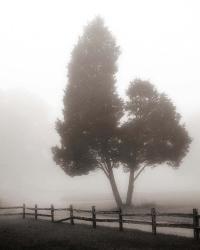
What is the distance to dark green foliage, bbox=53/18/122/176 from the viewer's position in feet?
117

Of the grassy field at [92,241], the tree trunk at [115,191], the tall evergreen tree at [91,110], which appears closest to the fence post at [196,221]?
the grassy field at [92,241]

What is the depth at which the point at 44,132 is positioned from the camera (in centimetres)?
8200

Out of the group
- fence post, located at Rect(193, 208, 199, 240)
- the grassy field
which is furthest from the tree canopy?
fence post, located at Rect(193, 208, 199, 240)

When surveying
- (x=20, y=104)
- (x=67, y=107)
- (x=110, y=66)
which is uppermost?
(x=20, y=104)

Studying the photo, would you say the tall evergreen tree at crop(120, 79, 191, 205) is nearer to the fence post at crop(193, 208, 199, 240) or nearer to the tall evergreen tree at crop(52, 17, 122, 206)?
the tall evergreen tree at crop(52, 17, 122, 206)

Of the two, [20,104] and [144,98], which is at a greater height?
[20,104]

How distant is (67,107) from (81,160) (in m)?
5.14

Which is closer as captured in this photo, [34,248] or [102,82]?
[34,248]

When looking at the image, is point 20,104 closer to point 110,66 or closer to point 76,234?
point 110,66

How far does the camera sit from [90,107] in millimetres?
35531

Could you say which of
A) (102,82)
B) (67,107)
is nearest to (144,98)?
(102,82)

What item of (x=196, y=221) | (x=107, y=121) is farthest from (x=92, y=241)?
(x=107, y=121)

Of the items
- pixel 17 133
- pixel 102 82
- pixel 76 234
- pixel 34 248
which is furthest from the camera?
pixel 17 133

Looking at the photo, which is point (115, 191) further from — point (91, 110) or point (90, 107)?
point (90, 107)
